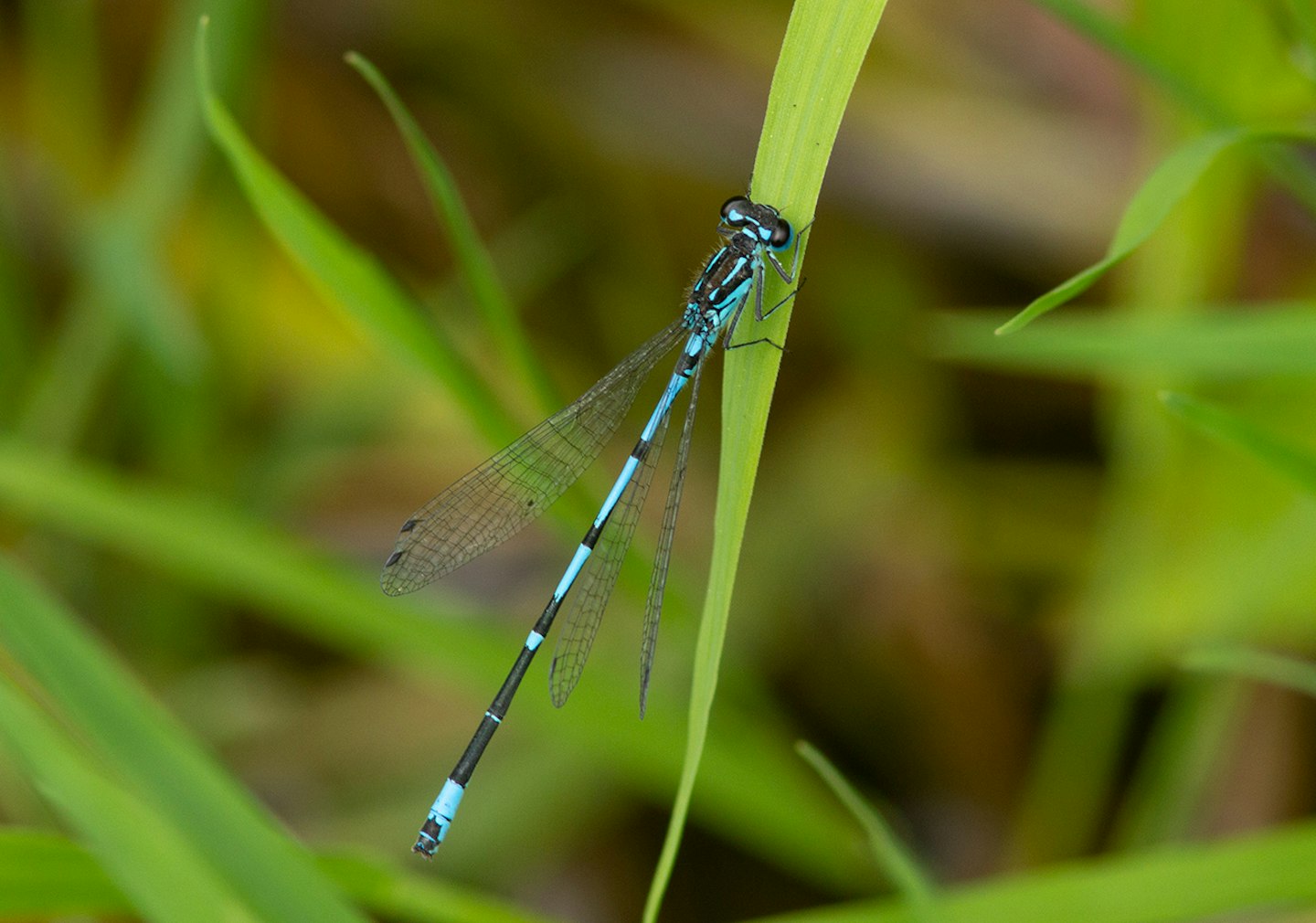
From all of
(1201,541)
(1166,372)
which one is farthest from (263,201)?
(1201,541)

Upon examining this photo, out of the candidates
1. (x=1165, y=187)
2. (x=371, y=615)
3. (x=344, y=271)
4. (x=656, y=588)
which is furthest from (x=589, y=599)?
(x=1165, y=187)

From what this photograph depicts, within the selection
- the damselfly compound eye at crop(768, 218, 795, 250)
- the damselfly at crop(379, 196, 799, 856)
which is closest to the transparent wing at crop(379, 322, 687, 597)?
the damselfly at crop(379, 196, 799, 856)

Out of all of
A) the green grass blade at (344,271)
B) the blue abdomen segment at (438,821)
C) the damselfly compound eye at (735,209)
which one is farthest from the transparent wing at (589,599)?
the damselfly compound eye at (735,209)

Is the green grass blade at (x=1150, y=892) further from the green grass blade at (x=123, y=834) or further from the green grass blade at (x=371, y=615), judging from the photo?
the green grass blade at (x=123, y=834)

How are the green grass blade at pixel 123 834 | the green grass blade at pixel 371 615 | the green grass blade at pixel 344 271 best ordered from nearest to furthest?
the green grass blade at pixel 123 834
the green grass blade at pixel 344 271
the green grass blade at pixel 371 615

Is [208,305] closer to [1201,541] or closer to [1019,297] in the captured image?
[1019,297]

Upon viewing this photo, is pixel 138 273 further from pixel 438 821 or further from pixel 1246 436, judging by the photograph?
pixel 1246 436

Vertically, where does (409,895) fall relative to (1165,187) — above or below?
below
